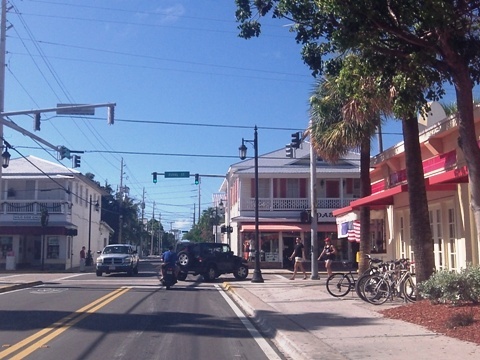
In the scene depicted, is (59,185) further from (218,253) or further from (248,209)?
(218,253)

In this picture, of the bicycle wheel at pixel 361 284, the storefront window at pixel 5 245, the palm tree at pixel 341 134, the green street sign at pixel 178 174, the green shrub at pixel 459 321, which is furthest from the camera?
the storefront window at pixel 5 245

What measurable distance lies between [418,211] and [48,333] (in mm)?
8440

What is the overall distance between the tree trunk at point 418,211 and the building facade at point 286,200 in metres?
28.9

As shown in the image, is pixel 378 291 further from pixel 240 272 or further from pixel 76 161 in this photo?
pixel 76 161

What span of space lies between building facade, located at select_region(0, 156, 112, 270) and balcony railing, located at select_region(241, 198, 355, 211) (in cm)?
1322

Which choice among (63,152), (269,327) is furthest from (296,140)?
(269,327)

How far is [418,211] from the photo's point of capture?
15.1 m

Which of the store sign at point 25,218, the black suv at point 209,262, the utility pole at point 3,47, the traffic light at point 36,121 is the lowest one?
the black suv at point 209,262

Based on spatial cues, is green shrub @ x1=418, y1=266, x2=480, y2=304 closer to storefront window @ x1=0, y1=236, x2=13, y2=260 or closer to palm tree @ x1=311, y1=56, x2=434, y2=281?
palm tree @ x1=311, y1=56, x2=434, y2=281

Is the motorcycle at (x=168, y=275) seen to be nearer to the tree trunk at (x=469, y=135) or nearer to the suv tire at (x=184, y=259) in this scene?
→ the suv tire at (x=184, y=259)

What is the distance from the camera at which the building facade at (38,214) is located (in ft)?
156

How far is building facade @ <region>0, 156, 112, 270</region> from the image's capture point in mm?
47500

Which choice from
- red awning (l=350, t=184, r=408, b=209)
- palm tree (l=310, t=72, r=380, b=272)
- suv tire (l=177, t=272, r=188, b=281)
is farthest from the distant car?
red awning (l=350, t=184, r=408, b=209)

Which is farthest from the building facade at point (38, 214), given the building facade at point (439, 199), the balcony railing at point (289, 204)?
the building facade at point (439, 199)
